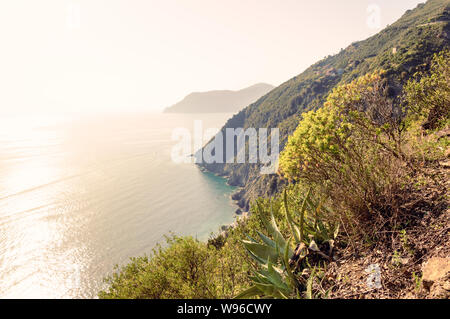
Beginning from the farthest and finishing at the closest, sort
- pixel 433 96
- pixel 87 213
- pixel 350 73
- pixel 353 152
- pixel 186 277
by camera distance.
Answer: pixel 350 73 < pixel 87 213 < pixel 186 277 < pixel 433 96 < pixel 353 152

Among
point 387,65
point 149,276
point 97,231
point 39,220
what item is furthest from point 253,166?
point 149,276

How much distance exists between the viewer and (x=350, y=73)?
310ft

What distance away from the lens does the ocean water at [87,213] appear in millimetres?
51344

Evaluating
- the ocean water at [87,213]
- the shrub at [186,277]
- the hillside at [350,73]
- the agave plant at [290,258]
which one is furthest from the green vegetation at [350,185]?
the ocean water at [87,213]

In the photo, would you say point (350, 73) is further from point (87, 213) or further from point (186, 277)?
point (87, 213)

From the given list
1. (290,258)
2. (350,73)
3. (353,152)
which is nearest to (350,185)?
(353,152)

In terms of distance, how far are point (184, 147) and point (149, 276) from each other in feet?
551

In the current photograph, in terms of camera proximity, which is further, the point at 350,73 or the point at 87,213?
the point at 350,73

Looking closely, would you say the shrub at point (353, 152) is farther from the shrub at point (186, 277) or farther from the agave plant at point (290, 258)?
the shrub at point (186, 277)

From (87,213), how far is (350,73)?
122310 mm

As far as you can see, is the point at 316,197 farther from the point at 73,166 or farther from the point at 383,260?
the point at 73,166

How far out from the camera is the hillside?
61594 mm

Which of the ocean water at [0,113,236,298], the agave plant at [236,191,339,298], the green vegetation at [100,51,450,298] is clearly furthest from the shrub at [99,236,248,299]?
the ocean water at [0,113,236,298]

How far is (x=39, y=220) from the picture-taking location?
69.1 meters
